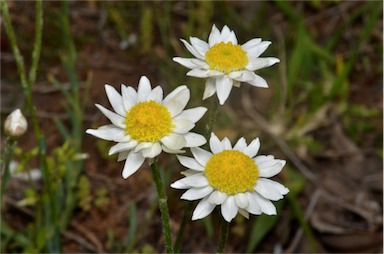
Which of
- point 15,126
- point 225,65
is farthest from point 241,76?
point 15,126

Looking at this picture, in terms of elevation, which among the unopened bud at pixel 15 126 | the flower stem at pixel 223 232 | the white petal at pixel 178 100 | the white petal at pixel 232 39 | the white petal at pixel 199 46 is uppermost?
the white petal at pixel 232 39

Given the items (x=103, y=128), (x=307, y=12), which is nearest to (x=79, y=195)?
(x=103, y=128)

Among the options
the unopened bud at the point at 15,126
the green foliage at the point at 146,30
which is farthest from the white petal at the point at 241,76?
the green foliage at the point at 146,30

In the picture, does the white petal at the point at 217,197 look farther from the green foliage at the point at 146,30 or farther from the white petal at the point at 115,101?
the green foliage at the point at 146,30

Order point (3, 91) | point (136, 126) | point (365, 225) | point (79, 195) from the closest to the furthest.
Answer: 1. point (136, 126)
2. point (79, 195)
3. point (365, 225)
4. point (3, 91)

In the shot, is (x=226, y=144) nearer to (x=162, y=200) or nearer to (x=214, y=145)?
(x=214, y=145)

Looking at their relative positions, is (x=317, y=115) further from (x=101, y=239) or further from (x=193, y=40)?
(x=193, y=40)

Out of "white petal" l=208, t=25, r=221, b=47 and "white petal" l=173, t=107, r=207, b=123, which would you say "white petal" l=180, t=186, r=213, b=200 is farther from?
"white petal" l=208, t=25, r=221, b=47
